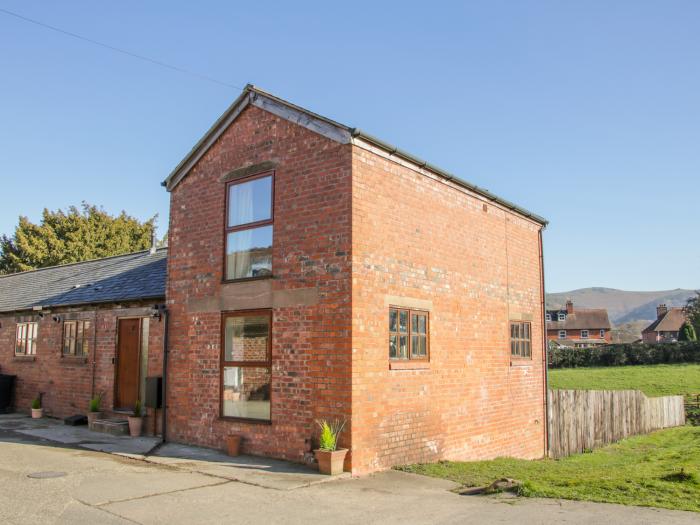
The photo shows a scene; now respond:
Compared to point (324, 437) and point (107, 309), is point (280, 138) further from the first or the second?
point (107, 309)

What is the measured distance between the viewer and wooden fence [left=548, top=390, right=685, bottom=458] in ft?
54.2

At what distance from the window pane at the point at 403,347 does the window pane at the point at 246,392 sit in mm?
2328

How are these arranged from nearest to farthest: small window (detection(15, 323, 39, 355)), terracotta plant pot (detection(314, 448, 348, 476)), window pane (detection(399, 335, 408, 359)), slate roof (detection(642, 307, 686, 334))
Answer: terracotta plant pot (detection(314, 448, 348, 476)) → window pane (detection(399, 335, 408, 359)) → small window (detection(15, 323, 39, 355)) → slate roof (detection(642, 307, 686, 334))

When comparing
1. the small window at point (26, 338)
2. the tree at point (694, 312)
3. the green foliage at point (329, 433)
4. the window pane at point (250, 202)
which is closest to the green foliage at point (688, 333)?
the tree at point (694, 312)

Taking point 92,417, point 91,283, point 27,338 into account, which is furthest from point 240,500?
point 27,338

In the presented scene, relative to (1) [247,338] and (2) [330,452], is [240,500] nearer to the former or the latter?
(2) [330,452]

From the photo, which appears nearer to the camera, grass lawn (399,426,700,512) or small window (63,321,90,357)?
grass lawn (399,426,700,512)

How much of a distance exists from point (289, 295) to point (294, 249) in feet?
2.62

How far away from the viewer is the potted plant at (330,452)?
9.16 metres

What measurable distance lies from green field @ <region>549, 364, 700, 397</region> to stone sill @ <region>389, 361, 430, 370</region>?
25637 millimetres

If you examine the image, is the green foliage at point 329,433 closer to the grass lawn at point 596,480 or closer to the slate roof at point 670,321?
the grass lawn at point 596,480

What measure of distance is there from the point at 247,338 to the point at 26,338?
1037 centimetres

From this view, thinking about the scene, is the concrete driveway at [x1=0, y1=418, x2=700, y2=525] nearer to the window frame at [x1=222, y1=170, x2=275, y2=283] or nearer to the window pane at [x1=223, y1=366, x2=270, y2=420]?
the window pane at [x1=223, y1=366, x2=270, y2=420]

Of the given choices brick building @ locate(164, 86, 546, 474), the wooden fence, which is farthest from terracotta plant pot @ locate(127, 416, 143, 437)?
the wooden fence
